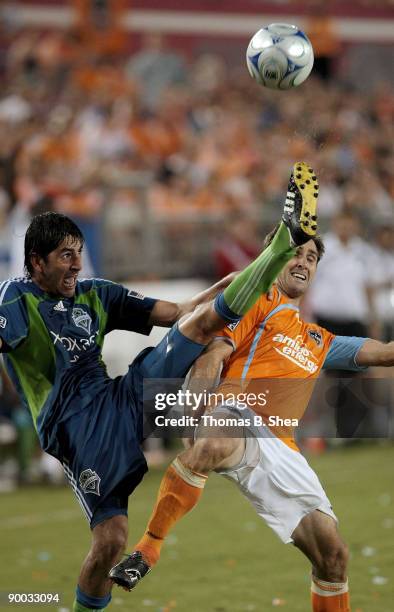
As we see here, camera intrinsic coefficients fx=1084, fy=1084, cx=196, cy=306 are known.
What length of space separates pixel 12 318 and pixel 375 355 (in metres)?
1.66

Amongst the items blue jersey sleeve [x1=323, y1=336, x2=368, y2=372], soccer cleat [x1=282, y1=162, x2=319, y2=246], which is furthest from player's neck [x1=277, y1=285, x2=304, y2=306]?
soccer cleat [x1=282, y1=162, x2=319, y2=246]

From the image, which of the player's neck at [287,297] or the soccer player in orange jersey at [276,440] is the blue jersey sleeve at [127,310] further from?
the player's neck at [287,297]

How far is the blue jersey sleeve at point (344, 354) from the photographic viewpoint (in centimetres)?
504

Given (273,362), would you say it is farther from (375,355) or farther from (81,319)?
(81,319)

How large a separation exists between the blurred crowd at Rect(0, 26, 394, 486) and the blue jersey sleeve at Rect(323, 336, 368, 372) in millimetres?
2127

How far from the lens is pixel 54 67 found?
15570 millimetres

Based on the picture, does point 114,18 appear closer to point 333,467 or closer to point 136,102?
point 136,102

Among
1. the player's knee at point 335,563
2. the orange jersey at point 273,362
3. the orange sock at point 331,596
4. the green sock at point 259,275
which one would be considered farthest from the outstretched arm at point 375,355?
the orange sock at point 331,596

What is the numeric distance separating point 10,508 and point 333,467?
3.19 meters

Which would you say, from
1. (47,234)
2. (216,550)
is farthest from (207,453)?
(216,550)

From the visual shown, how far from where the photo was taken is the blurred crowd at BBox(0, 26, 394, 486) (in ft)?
36.7

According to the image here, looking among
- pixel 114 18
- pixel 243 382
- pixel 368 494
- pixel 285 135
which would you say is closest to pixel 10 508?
pixel 368 494

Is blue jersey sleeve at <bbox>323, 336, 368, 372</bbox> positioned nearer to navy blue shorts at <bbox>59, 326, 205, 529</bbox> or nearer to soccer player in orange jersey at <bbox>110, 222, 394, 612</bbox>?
soccer player in orange jersey at <bbox>110, 222, 394, 612</bbox>

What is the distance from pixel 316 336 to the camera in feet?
16.8
